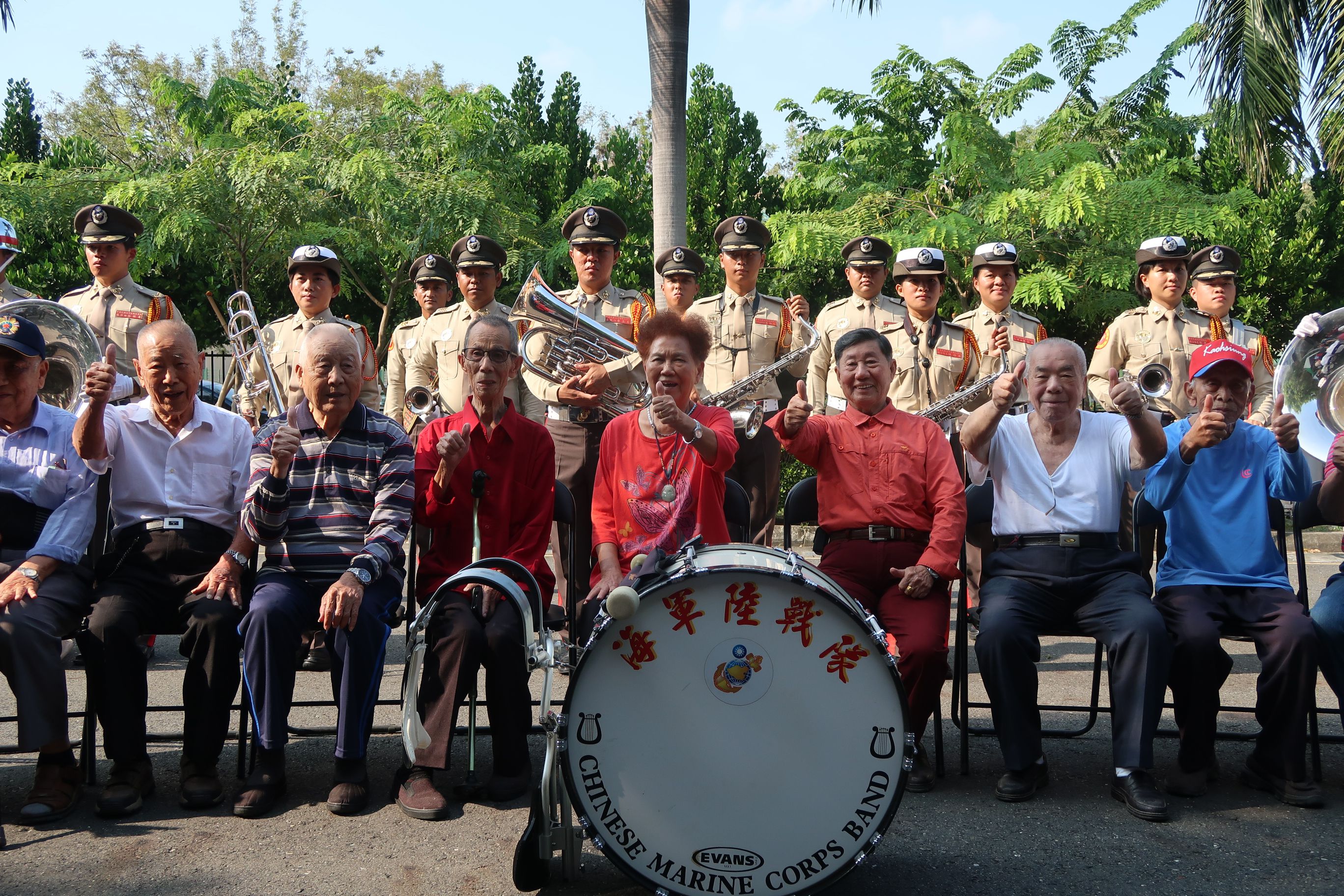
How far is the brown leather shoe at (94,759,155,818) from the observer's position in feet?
12.9

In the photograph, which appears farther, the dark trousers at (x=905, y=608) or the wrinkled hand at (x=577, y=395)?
the wrinkled hand at (x=577, y=395)

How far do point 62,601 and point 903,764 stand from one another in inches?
120

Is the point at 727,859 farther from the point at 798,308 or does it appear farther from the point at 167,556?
the point at 798,308

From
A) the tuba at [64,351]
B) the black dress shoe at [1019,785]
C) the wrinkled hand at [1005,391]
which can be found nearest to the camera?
the black dress shoe at [1019,785]

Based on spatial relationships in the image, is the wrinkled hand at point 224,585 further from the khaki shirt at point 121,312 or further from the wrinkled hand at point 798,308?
the wrinkled hand at point 798,308

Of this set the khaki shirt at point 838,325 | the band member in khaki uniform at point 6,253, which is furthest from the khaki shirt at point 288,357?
the khaki shirt at point 838,325

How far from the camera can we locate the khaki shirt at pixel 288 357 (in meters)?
6.85

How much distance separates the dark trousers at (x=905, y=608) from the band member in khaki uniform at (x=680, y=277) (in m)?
3.07

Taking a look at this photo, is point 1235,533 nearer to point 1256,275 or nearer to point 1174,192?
point 1174,192

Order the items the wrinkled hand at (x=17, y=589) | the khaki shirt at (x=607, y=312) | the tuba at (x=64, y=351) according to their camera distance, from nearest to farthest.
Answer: the wrinkled hand at (x=17, y=589) < the tuba at (x=64, y=351) < the khaki shirt at (x=607, y=312)

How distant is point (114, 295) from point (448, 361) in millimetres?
2102

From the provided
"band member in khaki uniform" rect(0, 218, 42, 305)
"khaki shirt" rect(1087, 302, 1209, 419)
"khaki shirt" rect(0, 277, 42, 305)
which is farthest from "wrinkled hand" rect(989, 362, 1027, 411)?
"khaki shirt" rect(0, 277, 42, 305)

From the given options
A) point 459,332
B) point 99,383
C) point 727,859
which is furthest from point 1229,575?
point 459,332

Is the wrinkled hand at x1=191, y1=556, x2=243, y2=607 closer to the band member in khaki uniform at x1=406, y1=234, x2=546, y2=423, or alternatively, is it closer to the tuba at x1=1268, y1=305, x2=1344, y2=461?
the band member in khaki uniform at x1=406, y1=234, x2=546, y2=423
